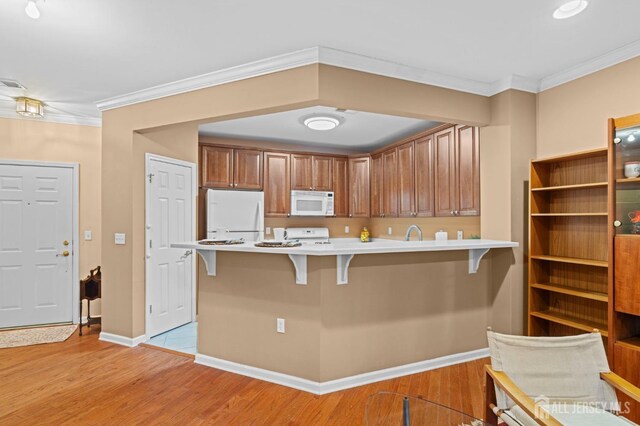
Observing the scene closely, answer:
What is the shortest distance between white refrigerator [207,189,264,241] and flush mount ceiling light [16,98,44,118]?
2.01 m

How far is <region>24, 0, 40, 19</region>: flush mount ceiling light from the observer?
2.07 meters

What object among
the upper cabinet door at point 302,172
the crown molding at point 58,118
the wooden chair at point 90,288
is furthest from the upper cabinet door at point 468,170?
the crown molding at point 58,118

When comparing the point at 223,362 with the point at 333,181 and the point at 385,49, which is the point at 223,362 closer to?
the point at 385,49

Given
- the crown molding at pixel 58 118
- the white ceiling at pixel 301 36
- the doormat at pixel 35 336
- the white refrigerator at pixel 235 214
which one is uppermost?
the white ceiling at pixel 301 36

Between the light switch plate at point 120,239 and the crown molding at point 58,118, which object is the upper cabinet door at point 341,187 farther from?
the crown molding at point 58,118

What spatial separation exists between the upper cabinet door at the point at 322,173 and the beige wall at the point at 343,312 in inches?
114

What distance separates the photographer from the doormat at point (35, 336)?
3.71 m

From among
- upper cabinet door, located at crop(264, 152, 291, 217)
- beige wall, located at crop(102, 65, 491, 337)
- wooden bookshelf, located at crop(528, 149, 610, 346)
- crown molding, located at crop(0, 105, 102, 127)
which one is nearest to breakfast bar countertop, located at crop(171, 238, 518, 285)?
wooden bookshelf, located at crop(528, 149, 610, 346)

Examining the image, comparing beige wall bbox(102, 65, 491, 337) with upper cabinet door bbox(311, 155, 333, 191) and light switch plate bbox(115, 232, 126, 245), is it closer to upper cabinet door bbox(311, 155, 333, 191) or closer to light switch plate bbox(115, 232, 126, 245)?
light switch plate bbox(115, 232, 126, 245)

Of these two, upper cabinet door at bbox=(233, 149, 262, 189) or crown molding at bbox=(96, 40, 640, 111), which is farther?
upper cabinet door at bbox=(233, 149, 262, 189)

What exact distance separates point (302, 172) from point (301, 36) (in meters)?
3.21

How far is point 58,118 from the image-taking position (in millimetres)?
4316

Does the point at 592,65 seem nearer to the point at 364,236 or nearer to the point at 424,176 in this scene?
the point at 424,176

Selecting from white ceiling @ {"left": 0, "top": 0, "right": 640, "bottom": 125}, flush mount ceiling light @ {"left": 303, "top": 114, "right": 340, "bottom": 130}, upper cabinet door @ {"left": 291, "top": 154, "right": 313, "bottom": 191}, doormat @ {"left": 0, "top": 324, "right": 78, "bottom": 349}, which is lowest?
doormat @ {"left": 0, "top": 324, "right": 78, "bottom": 349}
